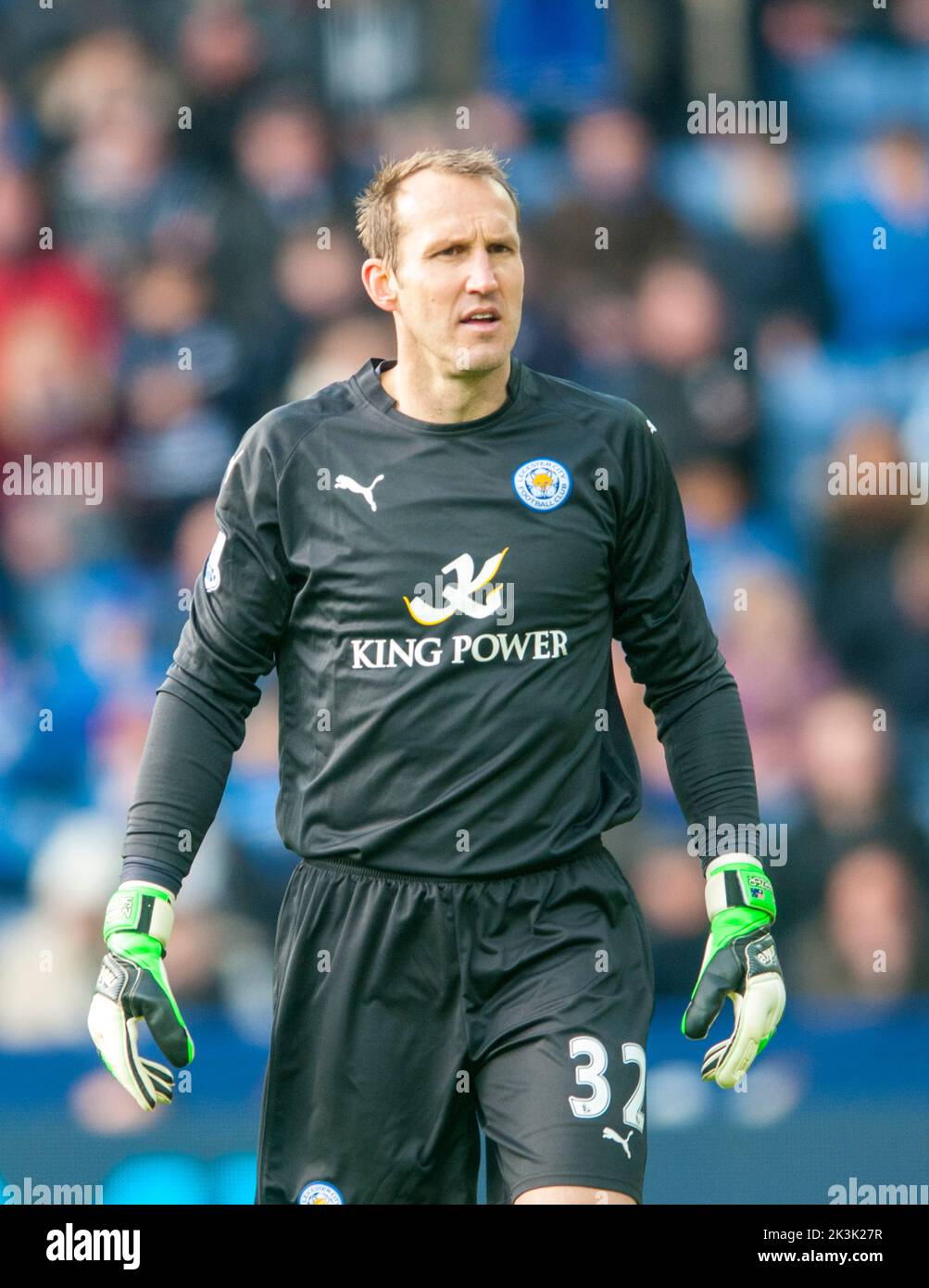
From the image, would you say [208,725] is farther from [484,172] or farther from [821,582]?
[821,582]

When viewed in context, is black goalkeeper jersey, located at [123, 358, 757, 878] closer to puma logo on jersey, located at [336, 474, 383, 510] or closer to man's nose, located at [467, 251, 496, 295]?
puma logo on jersey, located at [336, 474, 383, 510]

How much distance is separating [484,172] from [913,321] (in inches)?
105

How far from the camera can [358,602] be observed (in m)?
3.70

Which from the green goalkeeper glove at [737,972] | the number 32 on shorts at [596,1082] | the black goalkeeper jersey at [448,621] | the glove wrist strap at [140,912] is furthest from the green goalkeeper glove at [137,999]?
the green goalkeeper glove at [737,972]

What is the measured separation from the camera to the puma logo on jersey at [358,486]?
3754mm

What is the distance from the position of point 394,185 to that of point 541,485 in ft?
2.12

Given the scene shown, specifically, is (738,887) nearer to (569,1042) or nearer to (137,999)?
(569,1042)

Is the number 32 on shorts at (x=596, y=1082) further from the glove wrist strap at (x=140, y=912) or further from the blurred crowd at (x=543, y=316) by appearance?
the blurred crowd at (x=543, y=316)

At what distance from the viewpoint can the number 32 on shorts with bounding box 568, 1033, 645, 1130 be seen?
341 cm

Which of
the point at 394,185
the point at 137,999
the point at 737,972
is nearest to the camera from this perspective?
the point at 137,999

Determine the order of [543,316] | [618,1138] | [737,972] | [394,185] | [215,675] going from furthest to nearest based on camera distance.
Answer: [543,316], [394,185], [215,675], [737,972], [618,1138]

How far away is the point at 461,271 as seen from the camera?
12.2 ft

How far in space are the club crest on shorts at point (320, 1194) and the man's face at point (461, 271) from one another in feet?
4.83

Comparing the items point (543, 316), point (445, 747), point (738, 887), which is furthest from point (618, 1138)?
point (543, 316)
